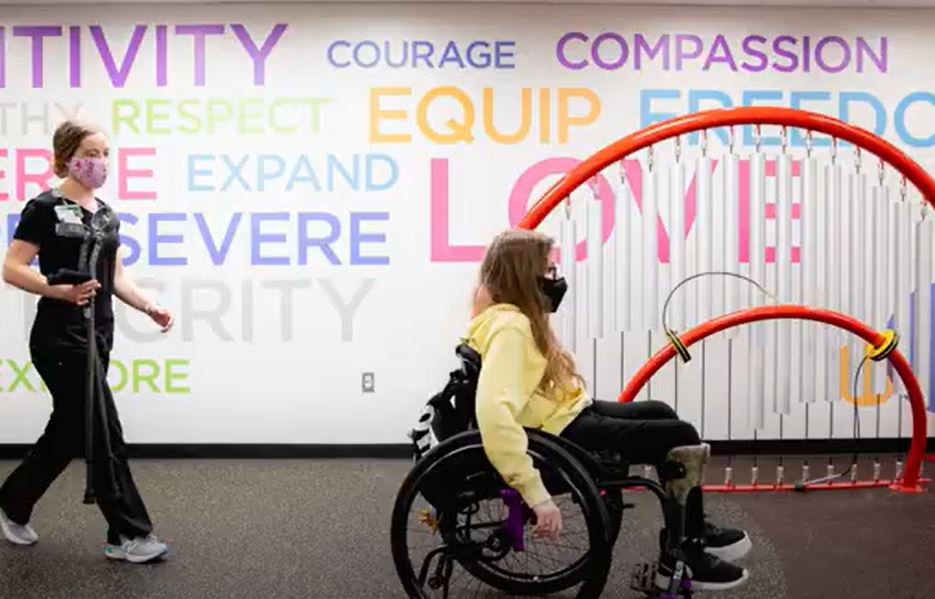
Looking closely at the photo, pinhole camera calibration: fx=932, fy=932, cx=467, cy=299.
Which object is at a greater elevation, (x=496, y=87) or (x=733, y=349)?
(x=496, y=87)

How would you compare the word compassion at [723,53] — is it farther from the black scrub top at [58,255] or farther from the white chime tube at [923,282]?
the black scrub top at [58,255]

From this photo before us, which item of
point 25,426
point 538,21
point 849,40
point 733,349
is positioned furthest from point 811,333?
point 25,426

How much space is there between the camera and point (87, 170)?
115 inches

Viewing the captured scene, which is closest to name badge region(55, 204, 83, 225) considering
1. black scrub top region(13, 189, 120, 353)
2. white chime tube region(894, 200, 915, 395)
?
black scrub top region(13, 189, 120, 353)

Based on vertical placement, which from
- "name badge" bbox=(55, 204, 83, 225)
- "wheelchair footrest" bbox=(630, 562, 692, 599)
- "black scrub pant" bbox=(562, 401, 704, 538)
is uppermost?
"name badge" bbox=(55, 204, 83, 225)

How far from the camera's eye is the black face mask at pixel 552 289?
2447mm

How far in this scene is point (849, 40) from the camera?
182 inches

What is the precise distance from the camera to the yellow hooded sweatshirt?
86.3 inches

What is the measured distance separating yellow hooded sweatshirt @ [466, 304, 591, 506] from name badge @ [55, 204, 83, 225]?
4.39 ft

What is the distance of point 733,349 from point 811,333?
85 centimetres

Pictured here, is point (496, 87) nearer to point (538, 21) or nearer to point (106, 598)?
point (538, 21)

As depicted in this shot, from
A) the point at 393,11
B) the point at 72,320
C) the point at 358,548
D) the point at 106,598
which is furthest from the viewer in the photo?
the point at 393,11

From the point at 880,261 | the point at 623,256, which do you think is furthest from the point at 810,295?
the point at 623,256

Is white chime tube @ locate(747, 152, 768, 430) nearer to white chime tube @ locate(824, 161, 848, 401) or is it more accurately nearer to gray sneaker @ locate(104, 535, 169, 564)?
white chime tube @ locate(824, 161, 848, 401)
